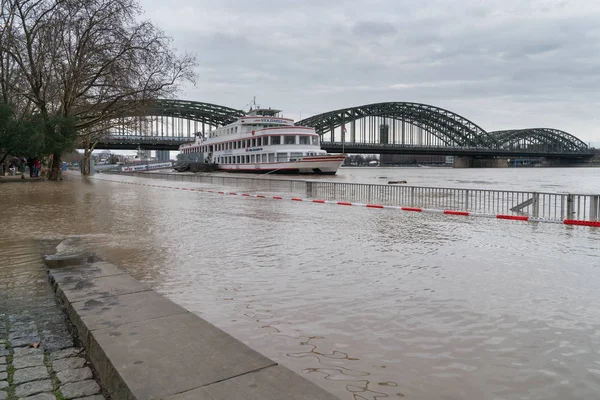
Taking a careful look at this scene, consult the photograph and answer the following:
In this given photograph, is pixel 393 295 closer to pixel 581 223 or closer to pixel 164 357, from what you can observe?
pixel 164 357

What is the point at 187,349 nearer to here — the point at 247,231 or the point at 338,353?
the point at 338,353

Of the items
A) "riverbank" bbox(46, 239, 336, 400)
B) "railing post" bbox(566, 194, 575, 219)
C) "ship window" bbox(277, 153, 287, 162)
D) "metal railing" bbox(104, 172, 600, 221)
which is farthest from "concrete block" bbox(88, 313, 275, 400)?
"ship window" bbox(277, 153, 287, 162)

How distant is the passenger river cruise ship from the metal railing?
2337 cm

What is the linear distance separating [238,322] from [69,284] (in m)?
2.21

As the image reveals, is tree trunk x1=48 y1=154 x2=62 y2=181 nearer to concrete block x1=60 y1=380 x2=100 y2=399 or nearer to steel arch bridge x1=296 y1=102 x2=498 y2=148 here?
concrete block x1=60 y1=380 x2=100 y2=399

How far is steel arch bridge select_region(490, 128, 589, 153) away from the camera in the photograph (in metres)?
183

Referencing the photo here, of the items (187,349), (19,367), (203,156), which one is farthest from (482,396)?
(203,156)

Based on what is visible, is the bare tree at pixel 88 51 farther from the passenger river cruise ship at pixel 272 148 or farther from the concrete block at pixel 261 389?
the concrete block at pixel 261 389

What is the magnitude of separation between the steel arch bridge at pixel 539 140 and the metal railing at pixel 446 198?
6544 inches

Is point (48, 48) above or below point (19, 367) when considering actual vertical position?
above

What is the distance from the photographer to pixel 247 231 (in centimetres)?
1247

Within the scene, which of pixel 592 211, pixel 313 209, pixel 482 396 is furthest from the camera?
pixel 313 209

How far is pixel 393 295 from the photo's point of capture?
6410 millimetres

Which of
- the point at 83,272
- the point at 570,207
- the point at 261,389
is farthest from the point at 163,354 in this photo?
the point at 570,207
